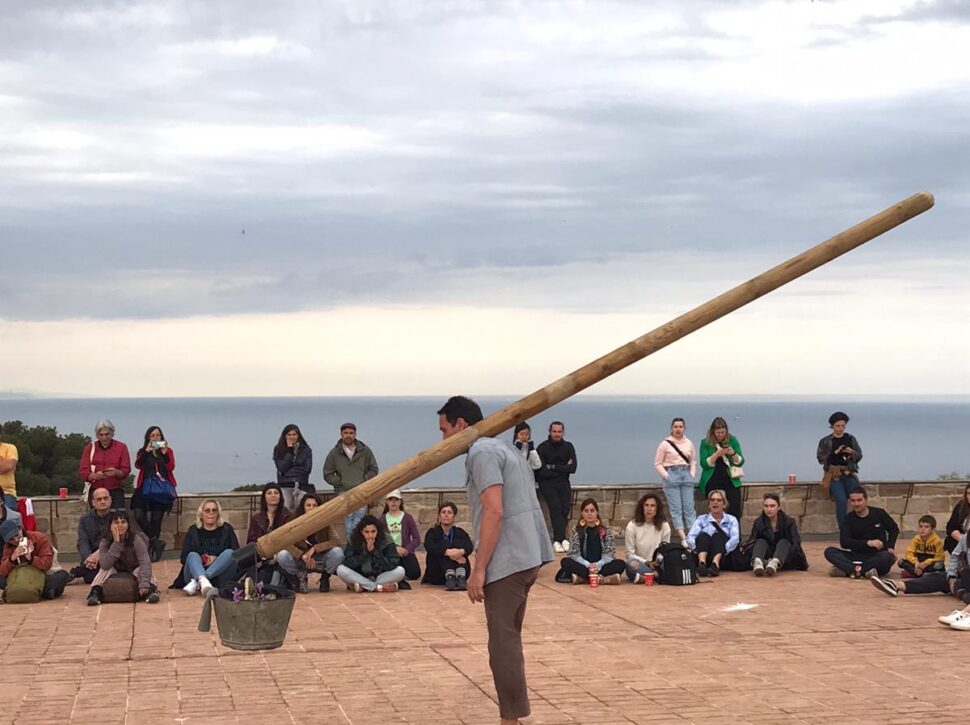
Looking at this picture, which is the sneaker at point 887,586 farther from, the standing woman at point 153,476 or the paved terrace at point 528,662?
the standing woman at point 153,476

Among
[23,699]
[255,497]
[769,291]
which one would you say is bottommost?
[23,699]

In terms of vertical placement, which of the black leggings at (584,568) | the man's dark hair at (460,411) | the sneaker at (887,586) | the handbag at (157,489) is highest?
the man's dark hair at (460,411)

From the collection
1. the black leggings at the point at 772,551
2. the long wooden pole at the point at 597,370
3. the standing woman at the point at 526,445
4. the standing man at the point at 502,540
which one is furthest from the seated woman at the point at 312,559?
the long wooden pole at the point at 597,370

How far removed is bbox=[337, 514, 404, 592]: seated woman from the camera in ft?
50.4

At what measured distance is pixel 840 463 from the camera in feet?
63.1

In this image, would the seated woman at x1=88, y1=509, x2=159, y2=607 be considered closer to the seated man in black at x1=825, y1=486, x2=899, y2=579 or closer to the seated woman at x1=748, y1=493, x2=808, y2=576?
the seated woman at x1=748, y1=493, x2=808, y2=576

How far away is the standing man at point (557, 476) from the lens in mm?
18453

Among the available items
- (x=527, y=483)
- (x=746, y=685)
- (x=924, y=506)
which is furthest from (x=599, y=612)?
(x=924, y=506)

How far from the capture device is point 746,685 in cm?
1008

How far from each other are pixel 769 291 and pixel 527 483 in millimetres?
1681

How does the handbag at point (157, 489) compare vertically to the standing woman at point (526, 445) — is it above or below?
below

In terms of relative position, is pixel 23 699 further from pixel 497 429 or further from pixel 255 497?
pixel 255 497

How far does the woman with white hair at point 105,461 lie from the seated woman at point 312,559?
249 centimetres

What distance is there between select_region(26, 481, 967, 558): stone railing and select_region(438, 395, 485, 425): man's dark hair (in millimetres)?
9832
